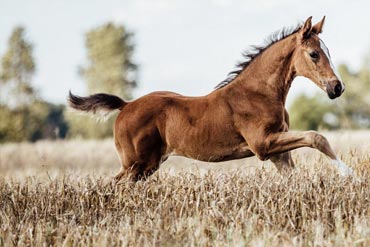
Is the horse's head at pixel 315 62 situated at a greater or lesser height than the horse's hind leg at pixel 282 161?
greater

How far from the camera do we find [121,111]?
9656 millimetres

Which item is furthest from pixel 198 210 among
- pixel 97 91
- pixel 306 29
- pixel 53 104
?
pixel 53 104

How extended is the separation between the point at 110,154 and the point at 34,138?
23.4 metres

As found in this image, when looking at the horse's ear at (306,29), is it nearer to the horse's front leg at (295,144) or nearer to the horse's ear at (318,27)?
the horse's ear at (318,27)

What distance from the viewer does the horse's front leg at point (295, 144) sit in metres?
7.93

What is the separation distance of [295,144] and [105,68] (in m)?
44.3

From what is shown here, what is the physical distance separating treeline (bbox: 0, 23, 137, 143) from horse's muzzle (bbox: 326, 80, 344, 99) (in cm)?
2997

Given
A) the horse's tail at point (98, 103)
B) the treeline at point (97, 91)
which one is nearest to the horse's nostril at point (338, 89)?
the horse's tail at point (98, 103)

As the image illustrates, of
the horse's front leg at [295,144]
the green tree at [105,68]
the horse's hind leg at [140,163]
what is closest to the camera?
the horse's front leg at [295,144]

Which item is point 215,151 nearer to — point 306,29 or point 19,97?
point 306,29

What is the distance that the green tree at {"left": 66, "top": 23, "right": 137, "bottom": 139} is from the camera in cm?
5019

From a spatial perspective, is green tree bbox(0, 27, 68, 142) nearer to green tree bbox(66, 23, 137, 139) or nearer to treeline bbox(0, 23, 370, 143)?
treeline bbox(0, 23, 370, 143)

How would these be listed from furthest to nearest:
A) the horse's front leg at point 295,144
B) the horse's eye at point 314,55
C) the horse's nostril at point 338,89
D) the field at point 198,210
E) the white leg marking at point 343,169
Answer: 1. the horse's eye at point 314,55
2. the horse's nostril at point 338,89
3. the horse's front leg at point 295,144
4. the white leg marking at point 343,169
5. the field at point 198,210

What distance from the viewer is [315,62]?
8312 millimetres
